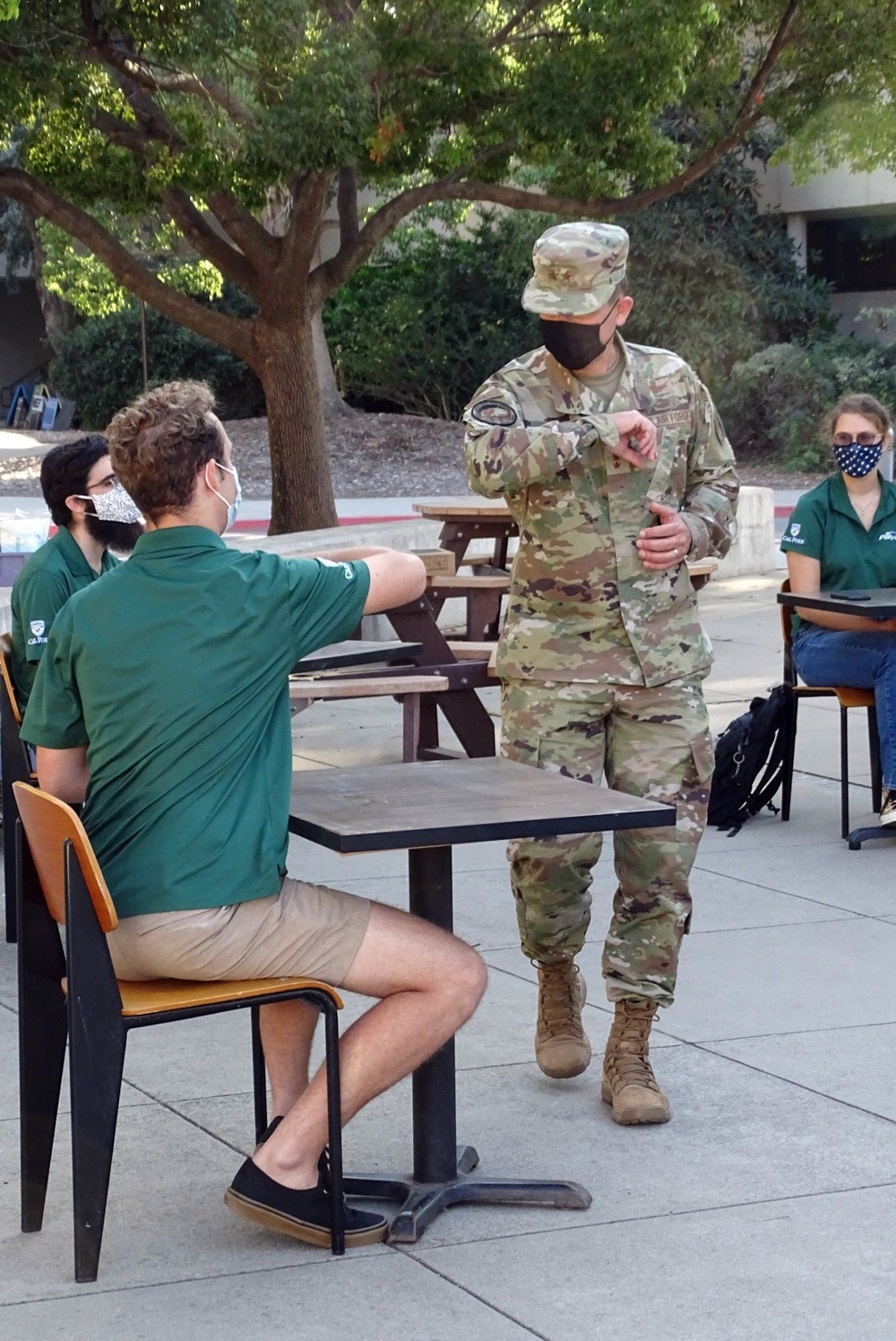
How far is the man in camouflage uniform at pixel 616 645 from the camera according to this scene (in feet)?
13.5

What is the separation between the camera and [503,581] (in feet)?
30.6

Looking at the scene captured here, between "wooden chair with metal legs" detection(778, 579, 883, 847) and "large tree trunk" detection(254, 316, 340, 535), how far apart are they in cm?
820

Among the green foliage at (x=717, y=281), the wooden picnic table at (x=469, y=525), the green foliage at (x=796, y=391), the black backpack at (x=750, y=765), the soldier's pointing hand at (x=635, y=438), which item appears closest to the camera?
the soldier's pointing hand at (x=635, y=438)

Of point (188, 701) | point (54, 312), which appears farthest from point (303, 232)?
point (54, 312)

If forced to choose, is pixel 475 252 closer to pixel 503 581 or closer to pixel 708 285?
pixel 708 285

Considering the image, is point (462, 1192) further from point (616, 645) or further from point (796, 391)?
point (796, 391)

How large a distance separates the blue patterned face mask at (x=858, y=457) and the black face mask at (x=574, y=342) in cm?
300

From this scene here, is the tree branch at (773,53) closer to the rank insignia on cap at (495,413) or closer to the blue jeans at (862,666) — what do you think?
the blue jeans at (862,666)

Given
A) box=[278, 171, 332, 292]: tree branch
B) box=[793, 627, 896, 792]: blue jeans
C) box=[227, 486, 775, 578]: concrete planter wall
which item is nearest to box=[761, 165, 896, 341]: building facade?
box=[227, 486, 775, 578]: concrete planter wall

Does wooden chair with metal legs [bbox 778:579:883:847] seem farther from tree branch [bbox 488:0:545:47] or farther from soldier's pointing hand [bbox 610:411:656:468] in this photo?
tree branch [bbox 488:0:545:47]

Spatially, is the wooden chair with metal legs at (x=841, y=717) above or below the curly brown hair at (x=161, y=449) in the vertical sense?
below

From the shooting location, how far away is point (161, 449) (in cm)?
332

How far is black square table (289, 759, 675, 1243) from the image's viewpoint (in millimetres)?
3273

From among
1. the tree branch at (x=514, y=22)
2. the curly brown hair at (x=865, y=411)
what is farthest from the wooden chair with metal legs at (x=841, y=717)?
the tree branch at (x=514, y=22)
